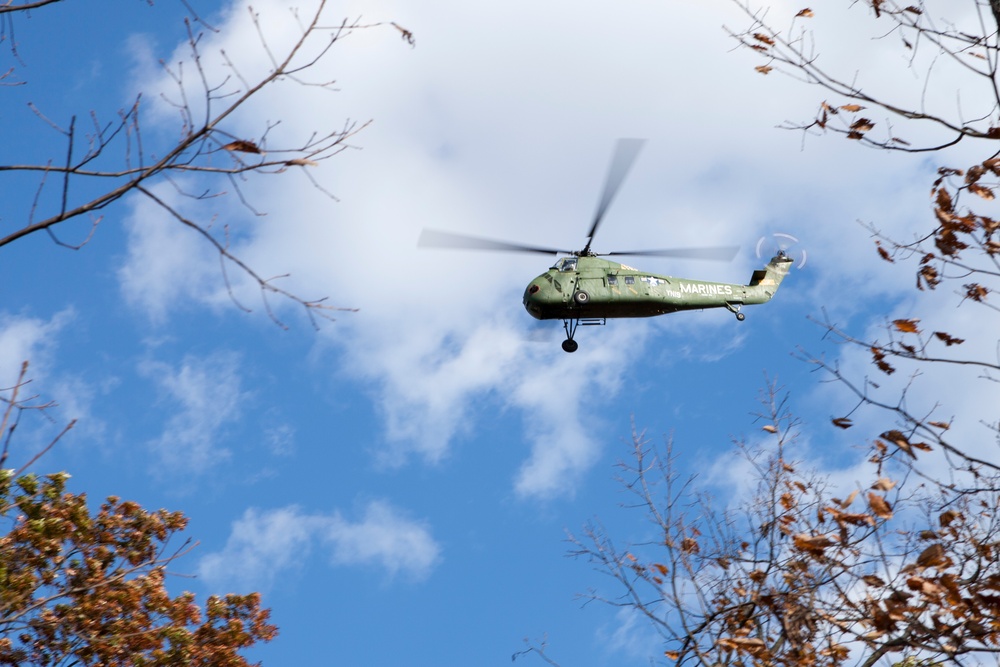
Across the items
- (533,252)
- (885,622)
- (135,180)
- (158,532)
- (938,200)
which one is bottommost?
(885,622)

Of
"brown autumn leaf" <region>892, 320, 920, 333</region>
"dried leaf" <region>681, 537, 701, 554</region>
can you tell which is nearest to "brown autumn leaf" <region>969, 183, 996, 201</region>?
"brown autumn leaf" <region>892, 320, 920, 333</region>

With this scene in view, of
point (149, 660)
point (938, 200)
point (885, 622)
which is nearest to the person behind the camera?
point (885, 622)

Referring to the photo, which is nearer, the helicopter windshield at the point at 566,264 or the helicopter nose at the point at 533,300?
the helicopter nose at the point at 533,300

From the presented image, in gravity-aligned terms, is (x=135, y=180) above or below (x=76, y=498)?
below

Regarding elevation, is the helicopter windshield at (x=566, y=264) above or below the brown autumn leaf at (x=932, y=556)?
above

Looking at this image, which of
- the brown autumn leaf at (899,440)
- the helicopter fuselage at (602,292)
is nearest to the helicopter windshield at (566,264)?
the helicopter fuselage at (602,292)

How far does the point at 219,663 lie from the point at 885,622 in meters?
9.73

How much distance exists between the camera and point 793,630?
6.99m

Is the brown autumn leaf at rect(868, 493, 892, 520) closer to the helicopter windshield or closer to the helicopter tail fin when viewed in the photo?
the helicopter windshield

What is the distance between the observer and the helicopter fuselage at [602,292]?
20.7 meters

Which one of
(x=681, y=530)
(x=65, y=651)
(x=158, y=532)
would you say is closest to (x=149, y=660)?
(x=65, y=651)

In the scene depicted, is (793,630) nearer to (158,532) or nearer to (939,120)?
(939,120)

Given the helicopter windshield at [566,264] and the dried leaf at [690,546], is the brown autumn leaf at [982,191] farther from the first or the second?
the helicopter windshield at [566,264]

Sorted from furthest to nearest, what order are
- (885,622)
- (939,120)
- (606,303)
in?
(606,303)
(939,120)
(885,622)
